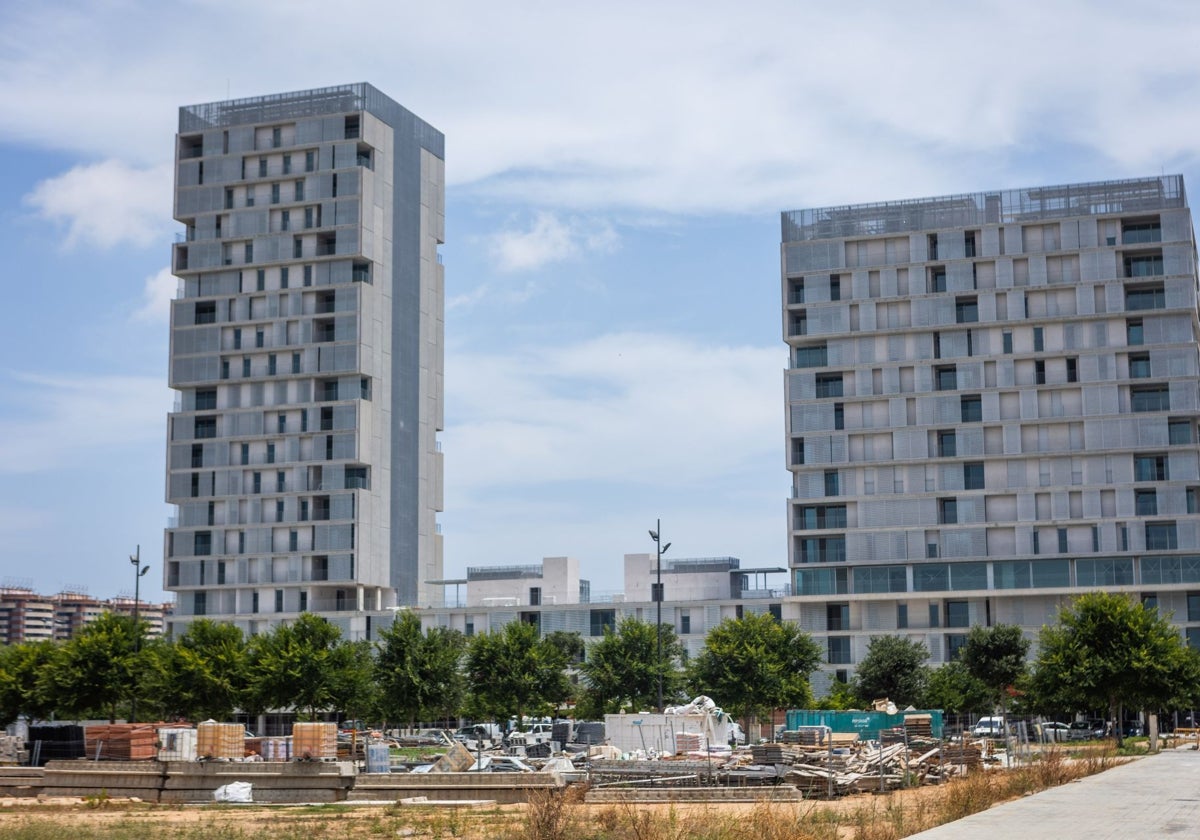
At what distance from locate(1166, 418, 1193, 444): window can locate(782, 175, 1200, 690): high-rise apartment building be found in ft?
0.32

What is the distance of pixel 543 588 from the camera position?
124 m

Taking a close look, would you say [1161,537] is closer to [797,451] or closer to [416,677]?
[797,451]

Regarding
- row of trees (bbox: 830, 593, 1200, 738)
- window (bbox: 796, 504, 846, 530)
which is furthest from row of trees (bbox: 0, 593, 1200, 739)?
window (bbox: 796, 504, 846, 530)

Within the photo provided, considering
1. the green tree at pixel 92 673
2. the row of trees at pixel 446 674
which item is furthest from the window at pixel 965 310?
the green tree at pixel 92 673

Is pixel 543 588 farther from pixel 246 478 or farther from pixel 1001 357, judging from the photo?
pixel 1001 357

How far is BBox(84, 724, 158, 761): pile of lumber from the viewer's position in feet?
181

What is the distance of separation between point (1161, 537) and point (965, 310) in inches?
836

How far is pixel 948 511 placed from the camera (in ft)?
360

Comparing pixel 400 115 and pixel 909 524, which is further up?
pixel 400 115

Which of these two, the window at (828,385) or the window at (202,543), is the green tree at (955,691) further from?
the window at (202,543)

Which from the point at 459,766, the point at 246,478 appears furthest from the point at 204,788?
the point at 246,478

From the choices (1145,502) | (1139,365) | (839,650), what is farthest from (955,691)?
(1139,365)

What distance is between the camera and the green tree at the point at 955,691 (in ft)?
300

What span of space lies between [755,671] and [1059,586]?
2972 cm
